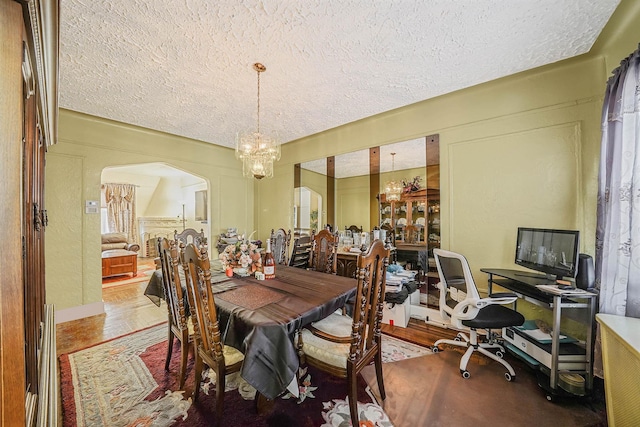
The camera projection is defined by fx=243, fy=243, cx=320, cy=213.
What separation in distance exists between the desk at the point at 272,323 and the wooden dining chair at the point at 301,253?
981mm

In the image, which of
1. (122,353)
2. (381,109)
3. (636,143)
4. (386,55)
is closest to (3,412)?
(122,353)

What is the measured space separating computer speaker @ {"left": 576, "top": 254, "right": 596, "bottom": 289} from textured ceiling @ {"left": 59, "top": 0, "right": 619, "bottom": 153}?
173 centimetres

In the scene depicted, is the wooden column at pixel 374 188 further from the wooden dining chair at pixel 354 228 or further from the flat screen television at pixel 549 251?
the flat screen television at pixel 549 251

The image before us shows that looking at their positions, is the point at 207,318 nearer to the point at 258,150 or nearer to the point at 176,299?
the point at 176,299

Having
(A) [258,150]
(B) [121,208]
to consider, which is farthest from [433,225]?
(B) [121,208]

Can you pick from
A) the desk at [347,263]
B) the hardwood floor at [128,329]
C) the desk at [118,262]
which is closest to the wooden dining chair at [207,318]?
the hardwood floor at [128,329]

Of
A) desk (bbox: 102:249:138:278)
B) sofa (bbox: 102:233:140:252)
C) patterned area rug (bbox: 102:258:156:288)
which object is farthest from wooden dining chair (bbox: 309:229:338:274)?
sofa (bbox: 102:233:140:252)

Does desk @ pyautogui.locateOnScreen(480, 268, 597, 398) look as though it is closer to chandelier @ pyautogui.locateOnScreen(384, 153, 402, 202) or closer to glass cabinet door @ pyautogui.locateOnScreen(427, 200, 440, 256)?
glass cabinet door @ pyautogui.locateOnScreen(427, 200, 440, 256)

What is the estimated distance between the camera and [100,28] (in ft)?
5.80

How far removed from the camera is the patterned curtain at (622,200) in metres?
1.53

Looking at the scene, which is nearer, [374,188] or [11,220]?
[11,220]

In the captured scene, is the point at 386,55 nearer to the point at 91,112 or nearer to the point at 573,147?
the point at 573,147

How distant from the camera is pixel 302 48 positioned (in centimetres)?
200

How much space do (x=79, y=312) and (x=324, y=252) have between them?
3322mm
